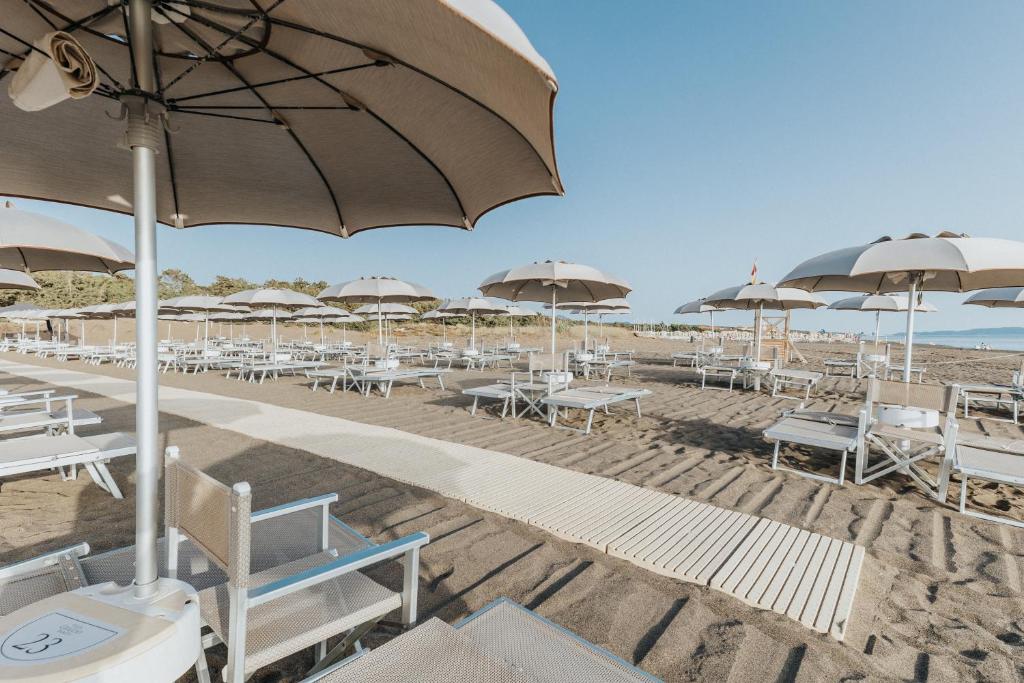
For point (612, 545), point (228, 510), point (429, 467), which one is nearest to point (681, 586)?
point (612, 545)

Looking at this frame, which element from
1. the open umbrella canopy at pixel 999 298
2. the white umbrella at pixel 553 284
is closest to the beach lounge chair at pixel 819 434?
the white umbrella at pixel 553 284

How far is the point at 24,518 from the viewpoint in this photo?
3275mm

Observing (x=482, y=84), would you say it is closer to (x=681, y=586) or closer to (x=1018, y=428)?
(x=681, y=586)

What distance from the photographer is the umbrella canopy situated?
3695 mm

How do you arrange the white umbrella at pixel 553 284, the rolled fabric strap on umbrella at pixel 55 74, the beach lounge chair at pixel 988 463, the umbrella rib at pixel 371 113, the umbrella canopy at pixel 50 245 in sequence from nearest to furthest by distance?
the rolled fabric strap on umbrella at pixel 55 74 → the umbrella rib at pixel 371 113 → the beach lounge chair at pixel 988 463 → the umbrella canopy at pixel 50 245 → the white umbrella at pixel 553 284

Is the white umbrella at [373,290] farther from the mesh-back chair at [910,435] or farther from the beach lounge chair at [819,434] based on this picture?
the mesh-back chair at [910,435]

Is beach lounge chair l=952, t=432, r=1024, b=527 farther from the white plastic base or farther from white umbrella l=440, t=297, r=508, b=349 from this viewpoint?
white umbrella l=440, t=297, r=508, b=349

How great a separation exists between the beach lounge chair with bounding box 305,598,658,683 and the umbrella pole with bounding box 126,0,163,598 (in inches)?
26.1

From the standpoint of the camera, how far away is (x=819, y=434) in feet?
15.5

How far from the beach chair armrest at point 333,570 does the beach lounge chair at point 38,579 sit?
97 centimetres

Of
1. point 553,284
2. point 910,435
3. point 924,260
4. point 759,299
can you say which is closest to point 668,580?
point 910,435

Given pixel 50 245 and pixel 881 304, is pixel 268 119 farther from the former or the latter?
pixel 881 304

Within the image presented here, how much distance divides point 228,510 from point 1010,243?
639cm

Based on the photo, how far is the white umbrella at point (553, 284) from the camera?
6.91 meters
